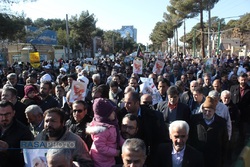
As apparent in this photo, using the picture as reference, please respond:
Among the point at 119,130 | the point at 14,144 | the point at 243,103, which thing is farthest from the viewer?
the point at 243,103

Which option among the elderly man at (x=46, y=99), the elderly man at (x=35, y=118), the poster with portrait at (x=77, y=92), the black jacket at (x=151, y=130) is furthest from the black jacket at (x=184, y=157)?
the elderly man at (x=46, y=99)

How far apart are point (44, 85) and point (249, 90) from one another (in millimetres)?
4495

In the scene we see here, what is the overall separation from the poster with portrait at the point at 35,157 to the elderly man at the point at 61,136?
0.27 metres

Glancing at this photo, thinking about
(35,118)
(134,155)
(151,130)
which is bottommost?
(151,130)

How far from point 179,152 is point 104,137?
85 cm

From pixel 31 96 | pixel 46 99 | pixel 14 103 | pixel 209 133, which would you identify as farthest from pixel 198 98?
pixel 14 103

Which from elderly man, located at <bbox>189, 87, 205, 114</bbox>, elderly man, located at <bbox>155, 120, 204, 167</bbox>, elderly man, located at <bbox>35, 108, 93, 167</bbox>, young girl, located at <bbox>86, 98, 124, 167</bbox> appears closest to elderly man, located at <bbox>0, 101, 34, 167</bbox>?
elderly man, located at <bbox>35, 108, 93, 167</bbox>

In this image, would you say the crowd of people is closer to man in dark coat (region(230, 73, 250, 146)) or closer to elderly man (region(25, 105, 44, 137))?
elderly man (region(25, 105, 44, 137))

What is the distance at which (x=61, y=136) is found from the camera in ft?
9.93

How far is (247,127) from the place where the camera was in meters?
6.85

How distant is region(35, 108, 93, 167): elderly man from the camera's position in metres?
2.93

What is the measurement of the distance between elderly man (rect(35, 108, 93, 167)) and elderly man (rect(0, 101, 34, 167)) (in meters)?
0.29

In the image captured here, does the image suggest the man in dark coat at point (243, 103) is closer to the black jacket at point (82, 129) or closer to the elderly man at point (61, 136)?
the black jacket at point (82, 129)

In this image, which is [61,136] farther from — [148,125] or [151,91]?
[151,91]
